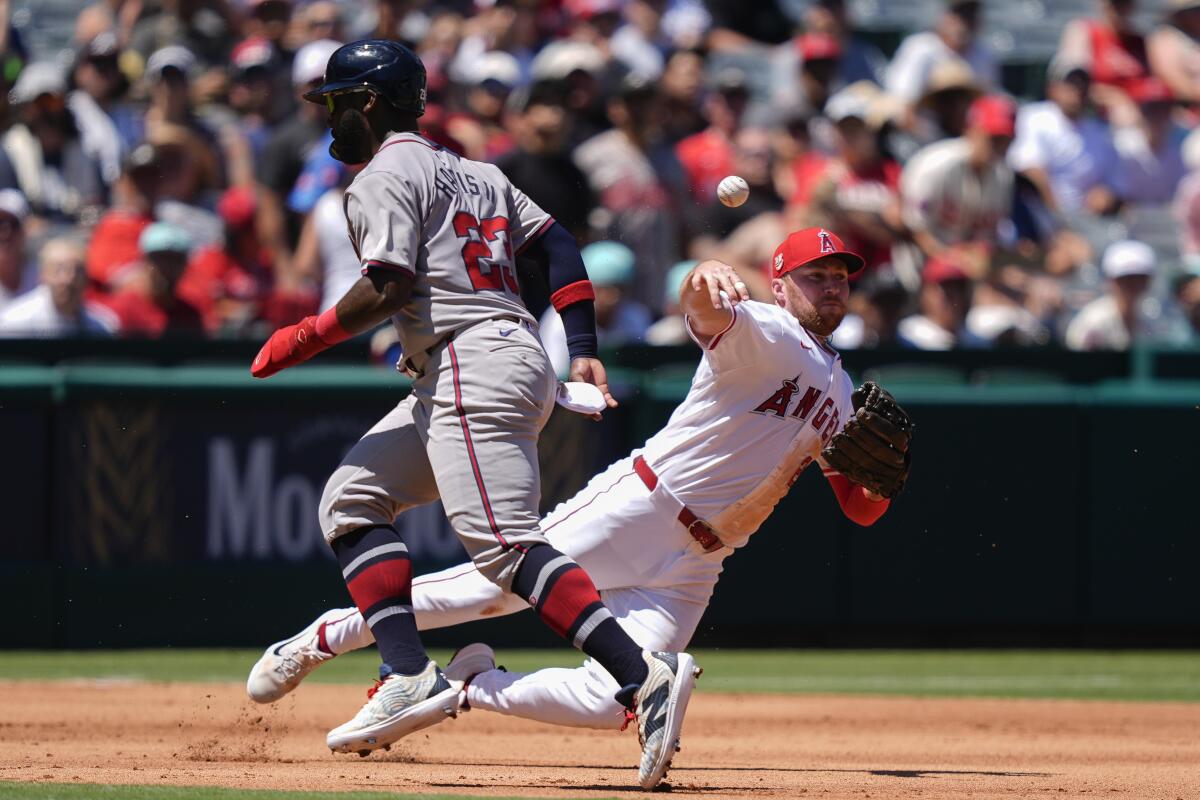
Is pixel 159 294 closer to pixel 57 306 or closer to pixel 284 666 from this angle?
pixel 57 306

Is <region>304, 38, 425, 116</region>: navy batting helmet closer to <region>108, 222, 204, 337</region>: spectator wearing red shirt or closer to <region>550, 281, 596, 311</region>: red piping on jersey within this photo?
<region>550, 281, 596, 311</region>: red piping on jersey

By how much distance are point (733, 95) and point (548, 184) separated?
2086 millimetres

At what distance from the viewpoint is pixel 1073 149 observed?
41.9 feet

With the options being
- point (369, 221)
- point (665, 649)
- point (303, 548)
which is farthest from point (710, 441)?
point (303, 548)

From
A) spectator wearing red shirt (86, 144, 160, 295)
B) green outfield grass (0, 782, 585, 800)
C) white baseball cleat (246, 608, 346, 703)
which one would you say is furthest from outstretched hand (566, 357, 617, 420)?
spectator wearing red shirt (86, 144, 160, 295)

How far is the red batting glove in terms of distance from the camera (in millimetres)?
4820

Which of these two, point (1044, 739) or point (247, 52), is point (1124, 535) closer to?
point (1044, 739)

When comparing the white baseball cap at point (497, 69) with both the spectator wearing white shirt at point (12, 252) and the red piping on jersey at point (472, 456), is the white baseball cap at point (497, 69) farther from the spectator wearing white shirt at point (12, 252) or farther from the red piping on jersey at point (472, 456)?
the red piping on jersey at point (472, 456)

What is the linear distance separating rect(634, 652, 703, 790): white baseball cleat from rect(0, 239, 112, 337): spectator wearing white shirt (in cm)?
531

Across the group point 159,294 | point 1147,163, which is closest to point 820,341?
point 159,294

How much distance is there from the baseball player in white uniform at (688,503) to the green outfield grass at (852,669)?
2964 millimetres

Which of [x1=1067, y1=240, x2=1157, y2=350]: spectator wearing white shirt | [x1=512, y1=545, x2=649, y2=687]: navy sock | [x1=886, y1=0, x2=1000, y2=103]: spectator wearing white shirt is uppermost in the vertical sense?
[x1=512, y1=545, x2=649, y2=687]: navy sock

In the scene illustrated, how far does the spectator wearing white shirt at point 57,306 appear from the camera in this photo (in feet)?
30.5

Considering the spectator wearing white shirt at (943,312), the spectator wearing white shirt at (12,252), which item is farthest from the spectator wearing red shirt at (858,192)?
the spectator wearing white shirt at (12,252)
